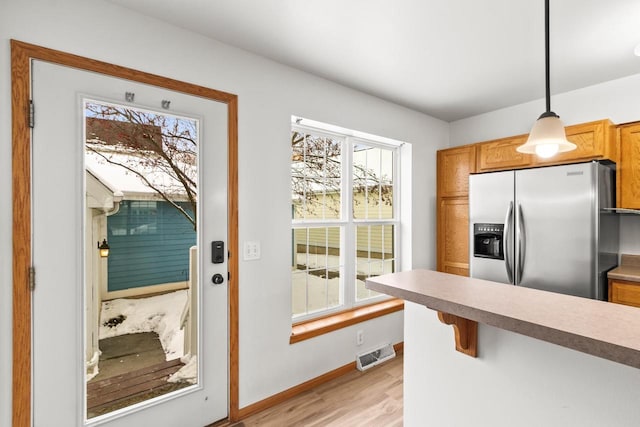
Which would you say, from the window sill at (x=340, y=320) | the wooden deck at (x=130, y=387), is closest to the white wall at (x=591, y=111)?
the window sill at (x=340, y=320)

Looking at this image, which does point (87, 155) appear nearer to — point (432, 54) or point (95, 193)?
point (95, 193)

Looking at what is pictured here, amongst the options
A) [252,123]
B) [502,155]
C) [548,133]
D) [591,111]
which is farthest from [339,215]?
[591,111]

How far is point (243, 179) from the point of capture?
210 cm

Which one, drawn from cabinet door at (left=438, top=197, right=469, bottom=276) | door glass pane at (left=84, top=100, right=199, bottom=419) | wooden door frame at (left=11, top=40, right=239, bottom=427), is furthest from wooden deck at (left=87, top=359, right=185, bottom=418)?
cabinet door at (left=438, top=197, right=469, bottom=276)

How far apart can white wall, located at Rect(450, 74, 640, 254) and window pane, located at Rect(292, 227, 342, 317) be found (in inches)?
82.9

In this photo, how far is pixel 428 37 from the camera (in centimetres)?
196

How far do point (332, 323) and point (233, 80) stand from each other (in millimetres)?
2000

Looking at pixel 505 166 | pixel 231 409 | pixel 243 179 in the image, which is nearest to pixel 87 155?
pixel 243 179

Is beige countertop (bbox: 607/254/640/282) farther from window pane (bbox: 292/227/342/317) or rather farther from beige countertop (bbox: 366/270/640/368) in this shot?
window pane (bbox: 292/227/342/317)

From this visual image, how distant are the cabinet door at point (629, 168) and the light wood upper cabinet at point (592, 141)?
6 cm

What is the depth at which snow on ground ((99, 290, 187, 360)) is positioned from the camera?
166cm

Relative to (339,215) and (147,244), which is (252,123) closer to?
(147,244)

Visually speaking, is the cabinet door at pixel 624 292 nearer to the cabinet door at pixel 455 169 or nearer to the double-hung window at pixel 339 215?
the cabinet door at pixel 455 169

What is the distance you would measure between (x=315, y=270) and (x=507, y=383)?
1810 millimetres
